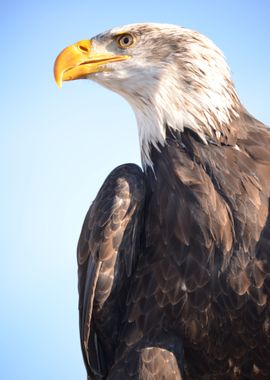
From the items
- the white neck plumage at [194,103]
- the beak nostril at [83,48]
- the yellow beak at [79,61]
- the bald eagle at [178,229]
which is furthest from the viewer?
the beak nostril at [83,48]

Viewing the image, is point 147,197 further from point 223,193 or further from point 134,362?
point 134,362

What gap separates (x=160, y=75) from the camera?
179 inches

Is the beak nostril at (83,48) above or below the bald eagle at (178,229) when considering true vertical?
above

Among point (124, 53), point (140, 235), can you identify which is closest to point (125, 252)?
point (140, 235)

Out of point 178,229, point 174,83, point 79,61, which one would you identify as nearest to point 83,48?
point 79,61

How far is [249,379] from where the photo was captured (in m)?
4.18

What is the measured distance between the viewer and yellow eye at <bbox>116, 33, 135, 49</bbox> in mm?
4879

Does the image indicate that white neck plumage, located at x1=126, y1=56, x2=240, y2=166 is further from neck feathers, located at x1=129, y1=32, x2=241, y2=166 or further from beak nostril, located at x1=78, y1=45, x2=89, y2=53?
beak nostril, located at x1=78, y1=45, x2=89, y2=53

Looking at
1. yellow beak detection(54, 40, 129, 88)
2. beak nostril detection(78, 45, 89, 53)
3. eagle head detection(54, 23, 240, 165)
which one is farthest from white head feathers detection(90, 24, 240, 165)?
beak nostril detection(78, 45, 89, 53)

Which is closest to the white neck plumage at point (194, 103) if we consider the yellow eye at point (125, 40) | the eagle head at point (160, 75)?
the eagle head at point (160, 75)

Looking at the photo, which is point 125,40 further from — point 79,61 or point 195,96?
point 195,96

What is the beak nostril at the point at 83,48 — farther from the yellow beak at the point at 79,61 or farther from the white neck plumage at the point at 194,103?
the white neck plumage at the point at 194,103

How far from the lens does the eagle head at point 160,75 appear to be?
4.39 m

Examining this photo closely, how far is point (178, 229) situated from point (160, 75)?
134 cm
